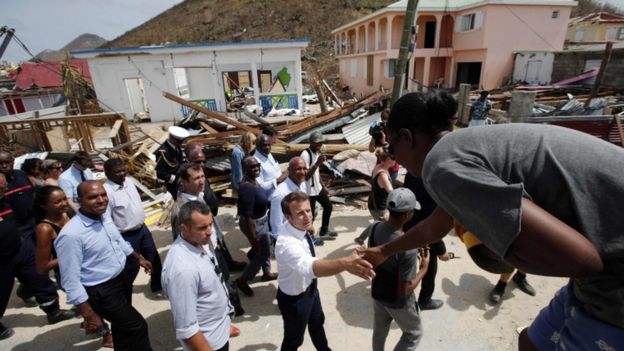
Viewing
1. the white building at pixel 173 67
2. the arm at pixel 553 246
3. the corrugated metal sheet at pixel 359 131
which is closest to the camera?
the arm at pixel 553 246

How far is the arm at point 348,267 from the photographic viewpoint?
1.94 meters

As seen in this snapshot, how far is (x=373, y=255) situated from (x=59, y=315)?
4.10m

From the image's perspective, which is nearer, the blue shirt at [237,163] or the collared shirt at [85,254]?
the collared shirt at [85,254]

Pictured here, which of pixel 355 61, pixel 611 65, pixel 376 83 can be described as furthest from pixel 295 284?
pixel 355 61

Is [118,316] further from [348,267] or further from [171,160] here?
[171,160]

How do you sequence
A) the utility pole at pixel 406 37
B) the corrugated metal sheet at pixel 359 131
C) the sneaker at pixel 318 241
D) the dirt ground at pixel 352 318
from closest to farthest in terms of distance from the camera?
the dirt ground at pixel 352 318 → the sneaker at pixel 318 241 → the utility pole at pixel 406 37 → the corrugated metal sheet at pixel 359 131

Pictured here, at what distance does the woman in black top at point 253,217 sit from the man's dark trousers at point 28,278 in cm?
222

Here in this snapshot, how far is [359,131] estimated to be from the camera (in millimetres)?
9414

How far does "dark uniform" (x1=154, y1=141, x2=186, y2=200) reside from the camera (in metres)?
4.89

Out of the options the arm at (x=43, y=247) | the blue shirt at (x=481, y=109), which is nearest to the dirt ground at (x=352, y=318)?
the arm at (x=43, y=247)

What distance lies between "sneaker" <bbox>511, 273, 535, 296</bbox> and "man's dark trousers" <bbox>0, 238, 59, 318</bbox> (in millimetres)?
5815

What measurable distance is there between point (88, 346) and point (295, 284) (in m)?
2.70

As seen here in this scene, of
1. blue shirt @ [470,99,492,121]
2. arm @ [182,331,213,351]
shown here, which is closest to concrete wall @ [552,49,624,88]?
blue shirt @ [470,99,492,121]

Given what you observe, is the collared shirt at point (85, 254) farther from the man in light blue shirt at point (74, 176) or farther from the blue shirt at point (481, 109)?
the blue shirt at point (481, 109)
